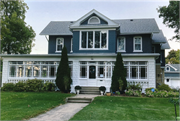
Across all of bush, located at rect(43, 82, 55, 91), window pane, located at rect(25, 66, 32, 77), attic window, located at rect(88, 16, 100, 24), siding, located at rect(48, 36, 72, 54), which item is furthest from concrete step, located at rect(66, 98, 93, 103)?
siding, located at rect(48, 36, 72, 54)

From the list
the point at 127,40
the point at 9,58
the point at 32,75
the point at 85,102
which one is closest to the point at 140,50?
the point at 127,40

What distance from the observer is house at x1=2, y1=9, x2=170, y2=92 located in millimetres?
14250

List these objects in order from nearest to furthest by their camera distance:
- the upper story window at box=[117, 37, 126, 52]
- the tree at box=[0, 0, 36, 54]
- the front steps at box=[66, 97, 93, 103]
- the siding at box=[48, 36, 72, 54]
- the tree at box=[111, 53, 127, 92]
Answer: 1. the front steps at box=[66, 97, 93, 103]
2. the tree at box=[111, 53, 127, 92]
3. the upper story window at box=[117, 37, 126, 52]
4. the siding at box=[48, 36, 72, 54]
5. the tree at box=[0, 0, 36, 54]

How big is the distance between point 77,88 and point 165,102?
269 inches

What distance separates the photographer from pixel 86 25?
15758mm

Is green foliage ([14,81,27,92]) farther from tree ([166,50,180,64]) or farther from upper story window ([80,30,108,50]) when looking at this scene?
tree ([166,50,180,64])

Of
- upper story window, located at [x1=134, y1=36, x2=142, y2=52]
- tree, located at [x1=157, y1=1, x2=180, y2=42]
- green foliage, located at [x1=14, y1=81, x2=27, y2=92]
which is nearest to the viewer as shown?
green foliage, located at [x1=14, y1=81, x2=27, y2=92]

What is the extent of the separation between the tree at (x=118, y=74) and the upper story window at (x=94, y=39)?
2536mm

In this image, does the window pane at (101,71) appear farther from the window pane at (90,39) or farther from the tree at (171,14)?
the tree at (171,14)

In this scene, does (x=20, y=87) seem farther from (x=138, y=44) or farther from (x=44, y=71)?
(x=138, y=44)

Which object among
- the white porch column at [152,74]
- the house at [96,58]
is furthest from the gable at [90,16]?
the white porch column at [152,74]

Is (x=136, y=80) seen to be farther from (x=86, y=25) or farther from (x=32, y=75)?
(x=32, y=75)

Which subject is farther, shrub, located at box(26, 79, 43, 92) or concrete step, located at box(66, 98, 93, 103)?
shrub, located at box(26, 79, 43, 92)

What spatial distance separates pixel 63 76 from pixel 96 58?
3.32 metres
